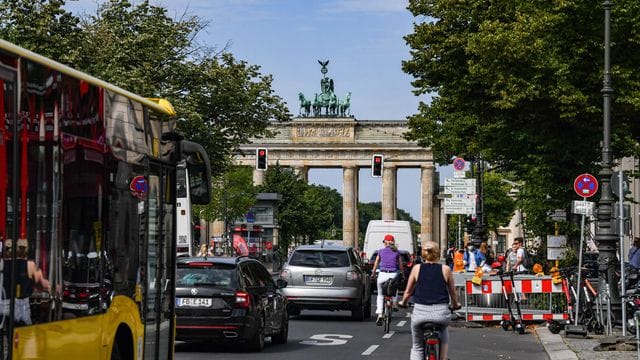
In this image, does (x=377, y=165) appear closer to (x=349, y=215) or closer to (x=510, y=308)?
(x=510, y=308)

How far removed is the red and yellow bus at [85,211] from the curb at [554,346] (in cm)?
771

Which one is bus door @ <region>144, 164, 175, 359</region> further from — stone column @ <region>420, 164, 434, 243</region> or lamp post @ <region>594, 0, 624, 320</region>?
stone column @ <region>420, 164, 434, 243</region>

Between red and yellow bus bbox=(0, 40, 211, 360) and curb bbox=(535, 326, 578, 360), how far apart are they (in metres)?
7.71

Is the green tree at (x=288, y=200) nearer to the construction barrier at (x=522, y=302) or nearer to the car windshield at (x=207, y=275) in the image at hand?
the construction barrier at (x=522, y=302)

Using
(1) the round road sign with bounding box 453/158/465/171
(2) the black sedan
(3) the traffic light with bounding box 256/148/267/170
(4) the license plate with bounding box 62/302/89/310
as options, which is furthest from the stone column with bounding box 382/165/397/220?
(4) the license plate with bounding box 62/302/89/310

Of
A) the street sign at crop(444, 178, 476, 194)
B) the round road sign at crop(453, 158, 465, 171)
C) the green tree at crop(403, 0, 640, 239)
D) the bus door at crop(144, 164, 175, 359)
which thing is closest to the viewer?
the bus door at crop(144, 164, 175, 359)

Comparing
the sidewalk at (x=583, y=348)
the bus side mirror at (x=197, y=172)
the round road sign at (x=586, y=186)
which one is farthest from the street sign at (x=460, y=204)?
the bus side mirror at (x=197, y=172)

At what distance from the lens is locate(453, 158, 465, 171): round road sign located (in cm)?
4656

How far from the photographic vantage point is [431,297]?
12633 millimetres

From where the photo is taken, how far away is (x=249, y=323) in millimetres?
18672

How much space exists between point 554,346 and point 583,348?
22.0 inches

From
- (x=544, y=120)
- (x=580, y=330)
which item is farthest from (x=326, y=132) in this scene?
(x=580, y=330)

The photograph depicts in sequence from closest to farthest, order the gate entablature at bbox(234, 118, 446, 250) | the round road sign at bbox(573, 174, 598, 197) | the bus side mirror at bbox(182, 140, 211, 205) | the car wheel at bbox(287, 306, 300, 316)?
the bus side mirror at bbox(182, 140, 211, 205)
the round road sign at bbox(573, 174, 598, 197)
the car wheel at bbox(287, 306, 300, 316)
the gate entablature at bbox(234, 118, 446, 250)

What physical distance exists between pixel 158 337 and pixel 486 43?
26910 millimetres
